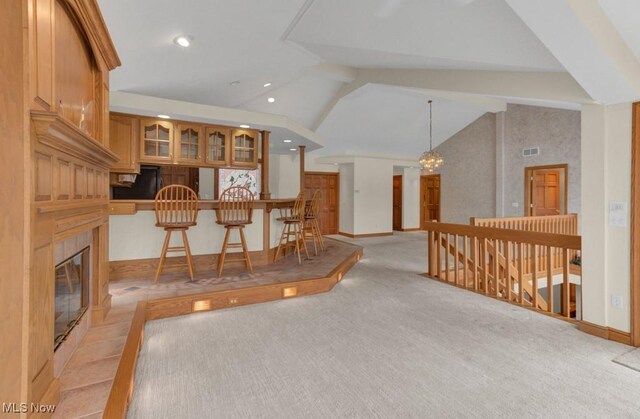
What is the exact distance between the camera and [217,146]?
191 inches

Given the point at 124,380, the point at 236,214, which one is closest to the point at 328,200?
the point at 236,214

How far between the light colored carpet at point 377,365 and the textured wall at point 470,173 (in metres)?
5.53

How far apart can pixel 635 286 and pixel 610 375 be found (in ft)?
2.92

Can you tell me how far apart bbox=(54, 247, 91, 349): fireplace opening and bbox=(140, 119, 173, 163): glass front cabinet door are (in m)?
2.52

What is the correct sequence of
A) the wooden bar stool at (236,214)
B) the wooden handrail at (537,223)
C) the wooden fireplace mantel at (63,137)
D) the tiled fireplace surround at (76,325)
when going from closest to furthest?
the wooden fireplace mantel at (63,137), the tiled fireplace surround at (76,325), the wooden bar stool at (236,214), the wooden handrail at (537,223)

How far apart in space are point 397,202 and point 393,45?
693 centimetres

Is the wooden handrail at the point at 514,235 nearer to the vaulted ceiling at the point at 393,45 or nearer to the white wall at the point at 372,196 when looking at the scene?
the vaulted ceiling at the point at 393,45

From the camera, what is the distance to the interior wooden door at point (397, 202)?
9.80 metres

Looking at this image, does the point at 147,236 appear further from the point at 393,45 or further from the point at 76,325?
the point at 393,45

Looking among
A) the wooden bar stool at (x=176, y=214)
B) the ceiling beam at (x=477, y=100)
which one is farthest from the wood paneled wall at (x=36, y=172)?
the ceiling beam at (x=477, y=100)

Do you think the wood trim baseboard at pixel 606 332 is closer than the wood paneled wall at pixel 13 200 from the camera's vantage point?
No

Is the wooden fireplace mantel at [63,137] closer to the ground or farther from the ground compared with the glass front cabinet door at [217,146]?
closer to the ground

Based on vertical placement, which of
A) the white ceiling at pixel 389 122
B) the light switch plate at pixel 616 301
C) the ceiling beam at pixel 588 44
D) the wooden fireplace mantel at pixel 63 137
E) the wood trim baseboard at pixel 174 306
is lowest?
the wood trim baseboard at pixel 174 306

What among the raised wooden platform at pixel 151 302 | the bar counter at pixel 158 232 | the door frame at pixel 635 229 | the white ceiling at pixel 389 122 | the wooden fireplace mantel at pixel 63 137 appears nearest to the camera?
the wooden fireplace mantel at pixel 63 137
